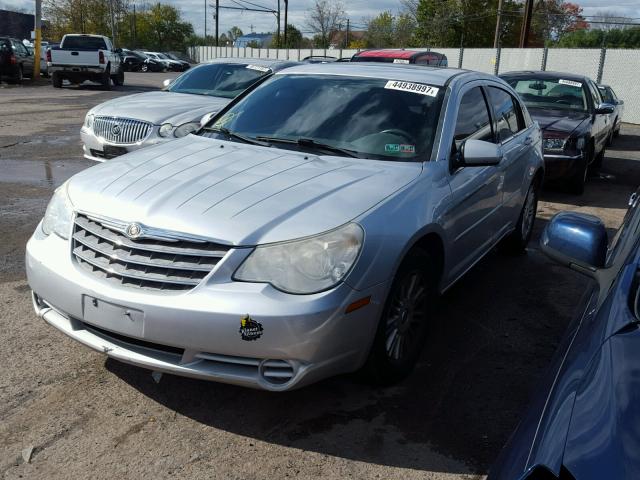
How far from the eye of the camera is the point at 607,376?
1585 mm

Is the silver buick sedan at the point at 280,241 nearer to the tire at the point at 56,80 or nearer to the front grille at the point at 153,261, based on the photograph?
the front grille at the point at 153,261

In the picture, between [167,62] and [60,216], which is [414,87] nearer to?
[60,216]

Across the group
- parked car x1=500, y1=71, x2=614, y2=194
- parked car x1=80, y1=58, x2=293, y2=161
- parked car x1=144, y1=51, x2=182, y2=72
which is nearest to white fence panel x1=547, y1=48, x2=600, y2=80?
parked car x1=500, y1=71, x2=614, y2=194

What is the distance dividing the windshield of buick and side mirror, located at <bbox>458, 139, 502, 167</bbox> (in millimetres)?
213

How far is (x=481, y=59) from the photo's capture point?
2688 cm

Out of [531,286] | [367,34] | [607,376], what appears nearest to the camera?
[607,376]

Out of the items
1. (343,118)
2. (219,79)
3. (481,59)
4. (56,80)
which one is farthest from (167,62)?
(343,118)

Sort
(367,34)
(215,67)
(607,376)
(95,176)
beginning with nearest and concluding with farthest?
(607,376), (95,176), (215,67), (367,34)


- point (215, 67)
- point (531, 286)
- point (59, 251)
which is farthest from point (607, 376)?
point (215, 67)

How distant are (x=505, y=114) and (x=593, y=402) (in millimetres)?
4091

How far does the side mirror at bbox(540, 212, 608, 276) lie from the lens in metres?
2.38

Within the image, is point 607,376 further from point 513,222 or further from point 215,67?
point 215,67

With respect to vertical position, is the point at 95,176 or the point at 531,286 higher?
the point at 95,176

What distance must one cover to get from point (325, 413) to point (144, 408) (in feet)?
2.92
